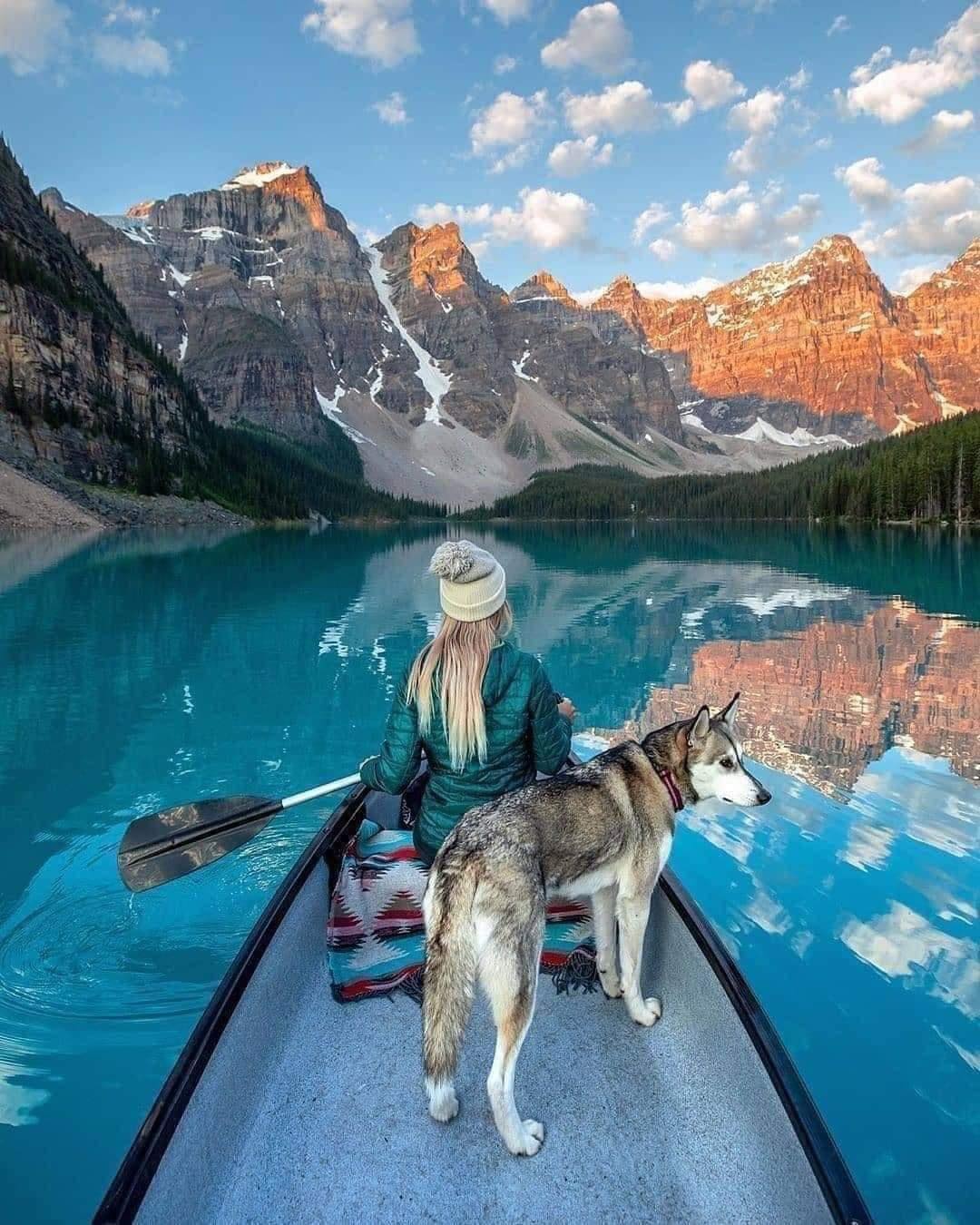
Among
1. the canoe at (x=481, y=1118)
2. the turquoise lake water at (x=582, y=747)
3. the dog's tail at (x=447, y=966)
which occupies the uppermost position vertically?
the dog's tail at (x=447, y=966)

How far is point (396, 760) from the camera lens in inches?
196

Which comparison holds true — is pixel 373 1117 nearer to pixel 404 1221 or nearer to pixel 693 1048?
pixel 404 1221

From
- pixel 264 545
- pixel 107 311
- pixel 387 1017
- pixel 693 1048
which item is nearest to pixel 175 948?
pixel 387 1017

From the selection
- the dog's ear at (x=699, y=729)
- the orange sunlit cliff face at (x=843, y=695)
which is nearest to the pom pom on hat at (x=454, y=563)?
the dog's ear at (x=699, y=729)

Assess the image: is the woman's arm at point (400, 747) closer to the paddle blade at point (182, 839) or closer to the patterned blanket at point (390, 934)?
the patterned blanket at point (390, 934)

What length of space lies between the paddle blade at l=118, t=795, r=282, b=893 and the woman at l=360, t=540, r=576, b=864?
2.40 metres

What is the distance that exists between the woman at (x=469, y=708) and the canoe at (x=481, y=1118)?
141 centimetres

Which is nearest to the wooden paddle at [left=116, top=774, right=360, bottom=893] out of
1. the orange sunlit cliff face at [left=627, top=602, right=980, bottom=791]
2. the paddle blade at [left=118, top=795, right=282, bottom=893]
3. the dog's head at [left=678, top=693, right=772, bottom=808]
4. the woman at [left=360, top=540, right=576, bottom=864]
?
the paddle blade at [left=118, top=795, right=282, bottom=893]

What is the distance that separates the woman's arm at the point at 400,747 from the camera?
4.91 metres

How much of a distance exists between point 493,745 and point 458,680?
2.04 feet

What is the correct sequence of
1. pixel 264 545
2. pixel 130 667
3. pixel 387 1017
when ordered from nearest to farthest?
1. pixel 387 1017
2. pixel 130 667
3. pixel 264 545

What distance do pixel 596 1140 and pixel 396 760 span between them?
97.5 inches

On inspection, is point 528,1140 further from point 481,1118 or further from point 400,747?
point 400,747

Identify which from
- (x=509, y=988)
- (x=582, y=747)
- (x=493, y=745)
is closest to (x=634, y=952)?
(x=509, y=988)
